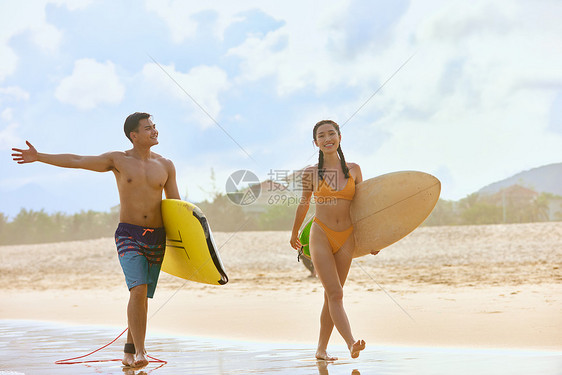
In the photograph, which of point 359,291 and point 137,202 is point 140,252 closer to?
point 137,202

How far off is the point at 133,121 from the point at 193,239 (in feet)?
3.24

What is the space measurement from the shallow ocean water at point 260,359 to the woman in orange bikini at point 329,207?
1.28 ft

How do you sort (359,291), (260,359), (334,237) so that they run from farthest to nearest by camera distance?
(359,291), (260,359), (334,237)

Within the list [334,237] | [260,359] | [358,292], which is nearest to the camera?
[334,237]

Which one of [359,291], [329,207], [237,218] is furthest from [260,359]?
[237,218]

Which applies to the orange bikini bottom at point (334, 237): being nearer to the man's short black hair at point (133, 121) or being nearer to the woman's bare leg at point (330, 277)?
the woman's bare leg at point (330, 277)

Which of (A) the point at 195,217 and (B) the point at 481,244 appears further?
(B) the point at 481,244

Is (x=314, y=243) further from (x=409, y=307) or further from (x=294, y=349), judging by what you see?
(x=409, y=307)

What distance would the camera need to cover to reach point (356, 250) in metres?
4.72

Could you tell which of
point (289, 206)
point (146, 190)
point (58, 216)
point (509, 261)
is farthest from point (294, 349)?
point (58, 216)

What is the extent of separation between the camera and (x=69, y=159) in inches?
179

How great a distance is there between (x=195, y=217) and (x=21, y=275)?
15.0 meters

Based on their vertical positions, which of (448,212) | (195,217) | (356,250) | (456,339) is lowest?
(456,339)

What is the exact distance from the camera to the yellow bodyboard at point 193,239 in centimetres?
472
